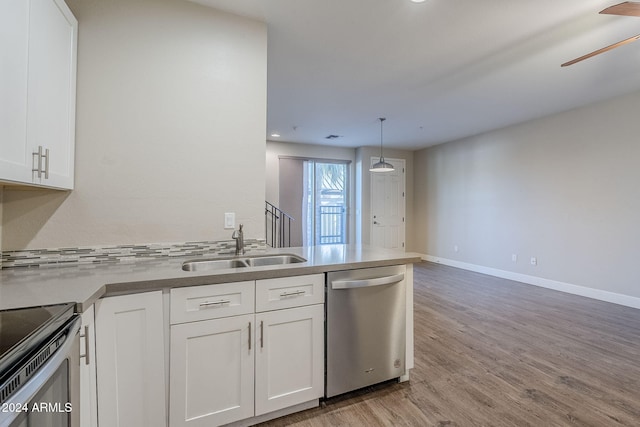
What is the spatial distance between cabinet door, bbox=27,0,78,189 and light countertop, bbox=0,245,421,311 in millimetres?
483

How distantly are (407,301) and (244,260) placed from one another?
1.18m

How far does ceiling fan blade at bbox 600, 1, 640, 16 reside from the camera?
1.70 m

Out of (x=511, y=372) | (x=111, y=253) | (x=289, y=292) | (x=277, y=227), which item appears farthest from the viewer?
(x=277, y=227)

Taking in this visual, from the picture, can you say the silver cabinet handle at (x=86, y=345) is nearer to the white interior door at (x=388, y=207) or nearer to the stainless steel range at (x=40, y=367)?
the stainless steel range at (x=40, y=367)

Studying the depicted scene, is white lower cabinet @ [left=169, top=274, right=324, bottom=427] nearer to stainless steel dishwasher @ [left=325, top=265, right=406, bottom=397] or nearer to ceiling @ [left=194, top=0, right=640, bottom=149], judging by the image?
stainless steel dishwasher @ [left=325, top=265, right=406, bottom=397]

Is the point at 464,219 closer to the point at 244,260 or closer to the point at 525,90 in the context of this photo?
the point at 525,90

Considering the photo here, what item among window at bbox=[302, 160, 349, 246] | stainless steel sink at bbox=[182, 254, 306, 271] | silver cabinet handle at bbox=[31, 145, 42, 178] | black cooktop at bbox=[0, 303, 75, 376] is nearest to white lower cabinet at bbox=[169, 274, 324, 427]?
stainless steel sink at bbox=[182, 254, 306, 271]

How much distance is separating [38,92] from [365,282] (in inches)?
78.3

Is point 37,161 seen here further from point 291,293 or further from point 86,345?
point 291,293

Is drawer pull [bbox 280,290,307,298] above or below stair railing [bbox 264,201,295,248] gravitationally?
below

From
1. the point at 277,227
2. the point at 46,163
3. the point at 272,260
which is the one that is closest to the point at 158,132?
the point at 46,163

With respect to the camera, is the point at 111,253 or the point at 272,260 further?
the point at 272,260

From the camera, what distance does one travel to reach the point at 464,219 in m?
6.10

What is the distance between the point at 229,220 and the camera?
7.20ft
